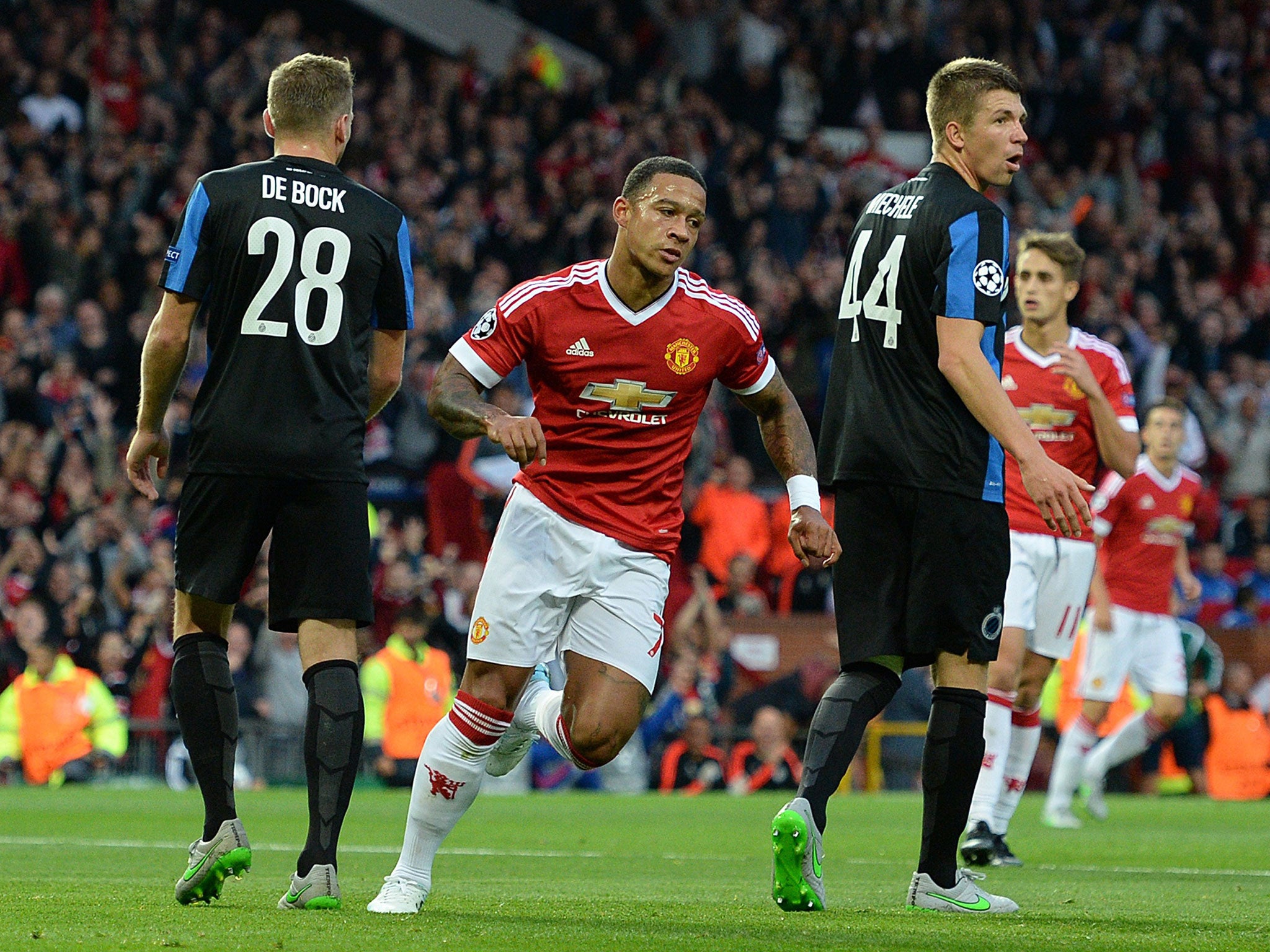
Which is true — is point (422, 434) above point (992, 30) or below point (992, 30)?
below

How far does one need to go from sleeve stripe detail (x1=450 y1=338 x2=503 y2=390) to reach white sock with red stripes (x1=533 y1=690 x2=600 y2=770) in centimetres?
95

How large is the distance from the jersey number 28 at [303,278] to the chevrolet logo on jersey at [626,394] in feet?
2.58

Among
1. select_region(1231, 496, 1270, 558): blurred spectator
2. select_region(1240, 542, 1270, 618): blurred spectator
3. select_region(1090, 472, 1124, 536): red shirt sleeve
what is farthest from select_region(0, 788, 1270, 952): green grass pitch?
select_region(1231, 496, 1270, 558): blurred spectator

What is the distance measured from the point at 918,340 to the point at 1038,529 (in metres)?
2.80

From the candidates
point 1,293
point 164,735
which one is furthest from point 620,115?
point 164,735

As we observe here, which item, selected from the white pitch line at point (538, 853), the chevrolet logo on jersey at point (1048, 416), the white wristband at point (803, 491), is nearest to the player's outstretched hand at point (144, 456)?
the white wristband at point (803, 491)

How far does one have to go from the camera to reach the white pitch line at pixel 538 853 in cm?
756

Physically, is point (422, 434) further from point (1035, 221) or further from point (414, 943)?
point (414, 943)

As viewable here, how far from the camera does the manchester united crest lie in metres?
5.57

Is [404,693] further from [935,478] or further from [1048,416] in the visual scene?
[935,478]

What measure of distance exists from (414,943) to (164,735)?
10.7 meters

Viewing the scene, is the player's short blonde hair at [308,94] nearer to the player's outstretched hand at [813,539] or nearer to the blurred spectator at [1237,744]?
the player's outstretched hand at [813,539]

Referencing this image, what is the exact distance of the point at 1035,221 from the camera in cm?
2073

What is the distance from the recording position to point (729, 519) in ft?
53.5
